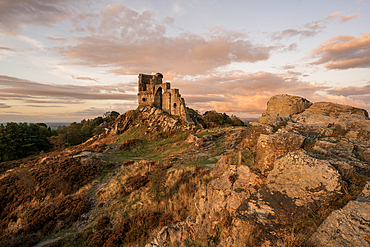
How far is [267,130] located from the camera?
9.90m

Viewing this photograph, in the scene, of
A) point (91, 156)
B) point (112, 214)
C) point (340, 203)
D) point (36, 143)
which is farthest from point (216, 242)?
point (36, 143)

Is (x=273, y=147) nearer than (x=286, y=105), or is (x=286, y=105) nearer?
(x=273, y=147)

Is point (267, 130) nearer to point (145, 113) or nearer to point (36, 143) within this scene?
point (145, 113)

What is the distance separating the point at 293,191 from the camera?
18.5 ft

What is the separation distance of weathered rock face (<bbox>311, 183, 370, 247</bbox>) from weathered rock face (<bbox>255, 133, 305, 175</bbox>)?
112 inches

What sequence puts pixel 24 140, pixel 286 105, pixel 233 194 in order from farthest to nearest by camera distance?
1. pixel 24 140
2. pixel 286 105
3. pixel 233 194

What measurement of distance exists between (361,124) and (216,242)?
34.9 ft

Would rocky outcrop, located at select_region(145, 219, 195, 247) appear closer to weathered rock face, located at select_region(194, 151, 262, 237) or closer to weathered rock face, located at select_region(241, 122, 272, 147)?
weathered rock face, located at select_region(194, 151, 262, 237)

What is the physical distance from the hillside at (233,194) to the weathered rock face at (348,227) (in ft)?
0.07

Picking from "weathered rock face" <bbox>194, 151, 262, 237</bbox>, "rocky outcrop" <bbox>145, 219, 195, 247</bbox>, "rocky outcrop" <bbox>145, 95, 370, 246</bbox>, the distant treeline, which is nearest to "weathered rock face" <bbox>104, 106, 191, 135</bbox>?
the distant treeline

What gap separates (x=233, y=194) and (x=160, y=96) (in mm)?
34913

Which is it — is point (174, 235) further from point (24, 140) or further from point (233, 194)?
point (24, 140)

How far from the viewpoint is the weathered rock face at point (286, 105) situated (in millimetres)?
14117

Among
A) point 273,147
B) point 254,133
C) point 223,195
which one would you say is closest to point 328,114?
point 254,133
